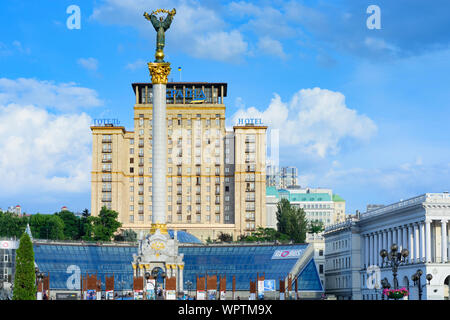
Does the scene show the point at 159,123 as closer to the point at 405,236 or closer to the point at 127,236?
the point at 405,236

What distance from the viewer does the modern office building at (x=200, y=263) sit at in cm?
14438

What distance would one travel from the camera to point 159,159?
4700 inches

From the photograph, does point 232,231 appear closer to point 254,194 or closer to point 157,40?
point 254,194

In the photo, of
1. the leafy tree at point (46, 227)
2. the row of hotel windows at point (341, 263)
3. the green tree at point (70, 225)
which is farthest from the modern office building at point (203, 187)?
the row of hotel windows at point (341, 263)

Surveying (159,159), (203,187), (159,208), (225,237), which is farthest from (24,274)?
(203,187)

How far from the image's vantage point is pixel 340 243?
160 metres

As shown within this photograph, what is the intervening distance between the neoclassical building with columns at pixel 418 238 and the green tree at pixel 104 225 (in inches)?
2440

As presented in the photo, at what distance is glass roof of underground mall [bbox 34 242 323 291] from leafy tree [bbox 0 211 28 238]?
22.1 meters

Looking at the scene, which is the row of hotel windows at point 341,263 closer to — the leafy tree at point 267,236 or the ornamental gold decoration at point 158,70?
the leafy tree at point 267,236

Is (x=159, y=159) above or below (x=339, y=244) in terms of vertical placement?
above

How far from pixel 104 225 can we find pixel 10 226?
69.4ft

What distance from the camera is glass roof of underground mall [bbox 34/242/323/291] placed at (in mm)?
144500

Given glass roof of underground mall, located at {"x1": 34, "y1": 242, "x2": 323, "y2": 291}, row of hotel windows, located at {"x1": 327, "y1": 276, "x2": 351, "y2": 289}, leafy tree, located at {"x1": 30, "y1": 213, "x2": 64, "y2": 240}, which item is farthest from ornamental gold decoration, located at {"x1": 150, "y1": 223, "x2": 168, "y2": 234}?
leafy tree, located at {"x1": 30, "y1": 213, "x2": 64, "y2": 240}
